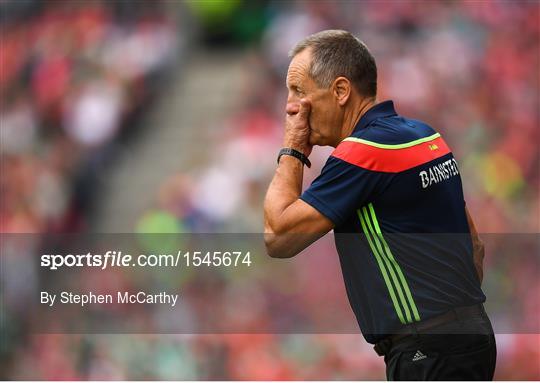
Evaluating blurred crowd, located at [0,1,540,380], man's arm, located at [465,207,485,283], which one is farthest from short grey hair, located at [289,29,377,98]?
blurred crowd, located at [0,1,540,380]

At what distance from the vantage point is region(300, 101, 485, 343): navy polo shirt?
294 centimetres

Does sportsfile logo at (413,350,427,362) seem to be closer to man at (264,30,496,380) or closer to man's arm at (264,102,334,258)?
man at (264,30,496,380)

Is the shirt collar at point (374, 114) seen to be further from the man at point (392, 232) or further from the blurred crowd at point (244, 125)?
the blurred crowd at point (244, 125)

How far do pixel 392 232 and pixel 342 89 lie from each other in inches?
18.8

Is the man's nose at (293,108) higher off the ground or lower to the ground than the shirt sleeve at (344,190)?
higher

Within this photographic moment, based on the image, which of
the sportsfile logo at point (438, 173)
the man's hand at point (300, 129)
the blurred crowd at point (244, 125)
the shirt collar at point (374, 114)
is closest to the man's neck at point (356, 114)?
the shirt collar at point (374, 114)

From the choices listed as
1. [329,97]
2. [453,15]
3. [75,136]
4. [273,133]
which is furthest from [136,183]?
[329,97]

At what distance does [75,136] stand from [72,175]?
0.43 m

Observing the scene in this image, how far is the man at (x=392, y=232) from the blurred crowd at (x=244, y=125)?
3.52 meters

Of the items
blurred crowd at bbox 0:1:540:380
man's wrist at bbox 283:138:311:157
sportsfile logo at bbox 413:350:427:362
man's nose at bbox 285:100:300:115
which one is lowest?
sportsfile logo at bbox 413:350:427:362

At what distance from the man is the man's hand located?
0.05m

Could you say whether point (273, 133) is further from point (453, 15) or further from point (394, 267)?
point (394, 267)

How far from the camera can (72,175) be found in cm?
910

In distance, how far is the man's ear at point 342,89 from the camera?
121 inches
